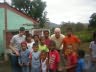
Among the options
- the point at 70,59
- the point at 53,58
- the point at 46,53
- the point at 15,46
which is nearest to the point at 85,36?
the point at 15,46

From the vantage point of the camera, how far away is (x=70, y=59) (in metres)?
9.64

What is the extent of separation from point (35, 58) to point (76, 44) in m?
1.21

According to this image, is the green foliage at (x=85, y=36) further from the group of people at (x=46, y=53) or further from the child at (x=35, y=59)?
the child at (x=35, y=59)

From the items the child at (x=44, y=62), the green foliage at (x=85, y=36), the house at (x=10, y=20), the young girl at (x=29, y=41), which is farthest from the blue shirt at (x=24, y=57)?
the green foliage at (x=85, y=36)

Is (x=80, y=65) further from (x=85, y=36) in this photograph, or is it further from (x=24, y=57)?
(x=85, y=36)

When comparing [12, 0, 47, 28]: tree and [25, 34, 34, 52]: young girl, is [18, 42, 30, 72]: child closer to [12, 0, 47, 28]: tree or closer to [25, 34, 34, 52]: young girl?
[25, 34, 34, 52]: young girl

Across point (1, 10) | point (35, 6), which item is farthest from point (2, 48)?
point (35, 6)

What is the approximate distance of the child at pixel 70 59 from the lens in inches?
377

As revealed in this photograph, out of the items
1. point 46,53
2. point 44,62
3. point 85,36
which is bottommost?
point 85,36

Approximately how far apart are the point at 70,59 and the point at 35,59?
119 centimetres

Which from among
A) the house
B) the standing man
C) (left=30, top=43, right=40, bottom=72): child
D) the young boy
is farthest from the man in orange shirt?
the house

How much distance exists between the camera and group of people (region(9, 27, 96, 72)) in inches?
380

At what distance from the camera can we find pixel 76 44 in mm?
10539

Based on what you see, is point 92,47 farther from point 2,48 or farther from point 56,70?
point 2,48
